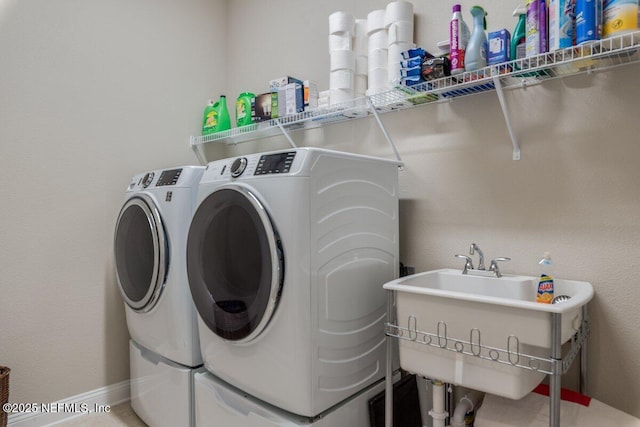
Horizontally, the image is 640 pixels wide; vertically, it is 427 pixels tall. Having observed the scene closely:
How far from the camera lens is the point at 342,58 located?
80.2 inches

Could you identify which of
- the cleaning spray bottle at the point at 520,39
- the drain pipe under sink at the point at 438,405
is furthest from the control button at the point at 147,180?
→ the cleaning spray bottle at the point at 520,39

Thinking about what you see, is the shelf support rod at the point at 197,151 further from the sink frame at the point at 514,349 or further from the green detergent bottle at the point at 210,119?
the sink frame at the point at 514,349

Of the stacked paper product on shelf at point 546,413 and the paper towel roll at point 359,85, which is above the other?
the paper towel roll at point 359,85

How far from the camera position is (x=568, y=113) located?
59.7 inches

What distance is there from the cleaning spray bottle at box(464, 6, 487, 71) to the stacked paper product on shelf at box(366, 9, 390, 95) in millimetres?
460

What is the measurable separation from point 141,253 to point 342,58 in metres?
1.45

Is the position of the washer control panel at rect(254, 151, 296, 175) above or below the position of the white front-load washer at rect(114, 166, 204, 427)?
above

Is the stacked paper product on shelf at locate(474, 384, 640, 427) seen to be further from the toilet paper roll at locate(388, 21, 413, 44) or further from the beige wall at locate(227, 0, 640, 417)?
the toilet paper roll at locate(388, 21, 413, 44)

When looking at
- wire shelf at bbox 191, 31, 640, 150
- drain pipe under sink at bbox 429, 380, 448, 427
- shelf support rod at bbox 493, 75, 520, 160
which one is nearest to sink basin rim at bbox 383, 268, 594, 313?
drain pipe under sink at bbox 429, 380, 448, 427

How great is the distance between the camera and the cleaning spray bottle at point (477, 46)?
150cm

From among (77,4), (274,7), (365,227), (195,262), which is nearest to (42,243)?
(195,262)

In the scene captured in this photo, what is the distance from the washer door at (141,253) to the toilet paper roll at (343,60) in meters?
1.17

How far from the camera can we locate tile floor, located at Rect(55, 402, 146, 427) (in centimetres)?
222

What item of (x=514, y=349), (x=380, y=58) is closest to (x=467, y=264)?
(x=514, y=349)
